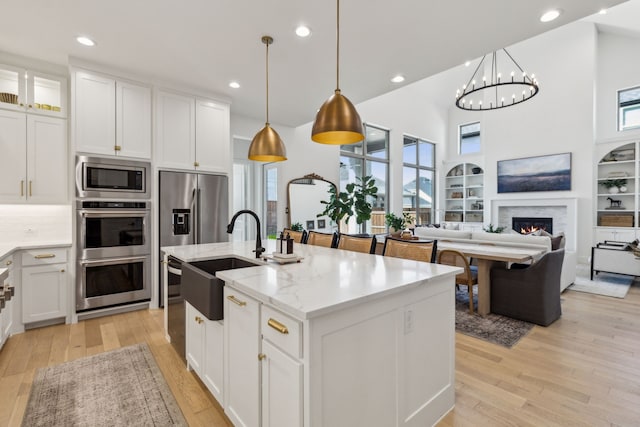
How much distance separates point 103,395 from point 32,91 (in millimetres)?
3329

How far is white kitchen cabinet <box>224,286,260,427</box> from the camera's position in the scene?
56.3 inches

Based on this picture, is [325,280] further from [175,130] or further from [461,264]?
[175,130]

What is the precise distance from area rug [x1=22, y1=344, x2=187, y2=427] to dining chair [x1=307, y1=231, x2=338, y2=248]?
1.87 meters

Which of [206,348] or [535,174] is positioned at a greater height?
[535,174]

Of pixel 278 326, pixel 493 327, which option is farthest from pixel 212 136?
pixel 493 327

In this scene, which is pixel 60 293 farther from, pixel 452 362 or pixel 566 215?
pixel 566 215

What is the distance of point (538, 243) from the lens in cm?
381

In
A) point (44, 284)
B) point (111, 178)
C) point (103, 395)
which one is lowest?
point (103, 395)

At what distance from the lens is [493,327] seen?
3170 millimetres

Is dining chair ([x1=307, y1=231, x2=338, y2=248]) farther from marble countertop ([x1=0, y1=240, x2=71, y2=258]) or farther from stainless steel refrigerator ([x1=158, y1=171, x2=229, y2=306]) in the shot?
marble countertop ([x1=0, y1=240, x2=71, y2=258])

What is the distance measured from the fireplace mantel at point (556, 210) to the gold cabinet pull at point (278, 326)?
25.9ft

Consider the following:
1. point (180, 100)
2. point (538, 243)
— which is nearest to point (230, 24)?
point (180, 100)

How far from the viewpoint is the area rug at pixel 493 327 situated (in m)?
2.91

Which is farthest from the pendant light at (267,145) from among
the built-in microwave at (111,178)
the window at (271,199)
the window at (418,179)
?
the window at (418,179)
